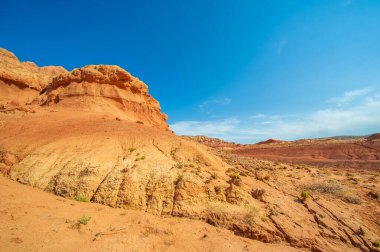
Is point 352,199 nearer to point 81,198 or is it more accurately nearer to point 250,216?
point 250,216

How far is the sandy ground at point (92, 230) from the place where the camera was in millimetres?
7973

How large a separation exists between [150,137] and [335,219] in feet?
44.6

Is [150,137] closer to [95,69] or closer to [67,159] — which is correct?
[67,159]

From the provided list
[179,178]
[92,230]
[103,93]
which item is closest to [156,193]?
[179,178]

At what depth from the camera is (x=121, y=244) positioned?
28.2 feet

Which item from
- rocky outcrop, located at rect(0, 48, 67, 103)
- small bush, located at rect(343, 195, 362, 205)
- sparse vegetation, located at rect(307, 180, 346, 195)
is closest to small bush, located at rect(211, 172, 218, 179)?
sparse vegetation, located at rect(307, 180, 346, 195)

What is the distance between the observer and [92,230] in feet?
29.9

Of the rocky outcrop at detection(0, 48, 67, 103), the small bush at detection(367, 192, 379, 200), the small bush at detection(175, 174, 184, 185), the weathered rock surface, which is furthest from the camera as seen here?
the weathered rock surface

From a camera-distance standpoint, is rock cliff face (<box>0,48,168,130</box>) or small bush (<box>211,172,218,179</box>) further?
rock cliff face (<box>0,48,168,130</box>)

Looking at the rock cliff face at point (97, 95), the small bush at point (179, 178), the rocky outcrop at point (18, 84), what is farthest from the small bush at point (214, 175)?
the rocky outcrop at point (18, 84)

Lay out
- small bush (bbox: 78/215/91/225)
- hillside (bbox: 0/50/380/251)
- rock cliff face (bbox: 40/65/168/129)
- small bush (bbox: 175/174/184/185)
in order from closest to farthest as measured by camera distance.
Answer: small bush (bbox: 78/215/91/225)
hillside (bbox: 0/50/380/251)
small bush (bbox: 175/174/184/185)
rock cliff face (bbox: 40/65/168/129)

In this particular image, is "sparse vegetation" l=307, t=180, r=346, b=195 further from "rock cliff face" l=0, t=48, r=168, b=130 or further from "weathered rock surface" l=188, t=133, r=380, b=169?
"weathered rock surface" l=188, t=133, r=380, b=169

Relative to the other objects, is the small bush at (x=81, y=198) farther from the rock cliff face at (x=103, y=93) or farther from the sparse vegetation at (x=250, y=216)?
the rock cliff face at (x=103, y=93)

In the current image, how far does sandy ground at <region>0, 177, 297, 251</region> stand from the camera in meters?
7.97
